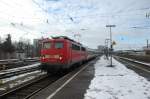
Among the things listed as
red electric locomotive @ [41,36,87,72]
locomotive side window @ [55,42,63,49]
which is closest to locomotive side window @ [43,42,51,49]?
red electric locomotive @ [41,36,87,72]

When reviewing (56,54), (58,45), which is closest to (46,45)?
(58,45)

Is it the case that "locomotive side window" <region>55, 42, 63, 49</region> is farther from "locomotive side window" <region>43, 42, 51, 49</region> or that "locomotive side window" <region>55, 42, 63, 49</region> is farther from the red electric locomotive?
"locomotive side window" <region>43, 42, 51, 49</region>

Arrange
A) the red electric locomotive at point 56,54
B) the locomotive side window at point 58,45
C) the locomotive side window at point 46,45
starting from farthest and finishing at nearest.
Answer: the locomotive side window at point 46,45
the locomotive side window at point 58,45
the red electric locomotive at point 56,54

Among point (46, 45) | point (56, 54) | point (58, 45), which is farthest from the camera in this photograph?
point (46, 45)

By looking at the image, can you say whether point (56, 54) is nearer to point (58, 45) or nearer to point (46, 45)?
point (58, 45)

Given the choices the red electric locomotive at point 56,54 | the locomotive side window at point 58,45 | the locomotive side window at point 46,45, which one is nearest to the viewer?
the red electric locomotive at point 56,54

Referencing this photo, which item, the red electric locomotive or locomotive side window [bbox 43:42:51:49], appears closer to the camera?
the red electric locomotive

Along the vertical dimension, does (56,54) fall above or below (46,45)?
below

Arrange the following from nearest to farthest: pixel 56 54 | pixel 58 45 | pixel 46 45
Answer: pixel 56 54
pixel 58 45
pixel 46 45

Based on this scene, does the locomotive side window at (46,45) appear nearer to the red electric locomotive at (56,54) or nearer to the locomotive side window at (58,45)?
the red electric locomotive at (56,54)

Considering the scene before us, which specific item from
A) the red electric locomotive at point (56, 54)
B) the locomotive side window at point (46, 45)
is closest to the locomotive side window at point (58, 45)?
the red electric locomotive at point (56, 54)

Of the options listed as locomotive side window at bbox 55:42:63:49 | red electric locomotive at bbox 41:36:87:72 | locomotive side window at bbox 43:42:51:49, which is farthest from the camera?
locomotive side window at bbox 43:42:51:49

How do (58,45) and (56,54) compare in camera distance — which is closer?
(56,54)

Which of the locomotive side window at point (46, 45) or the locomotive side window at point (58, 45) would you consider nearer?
the locomotive side window at point (58, 45)
